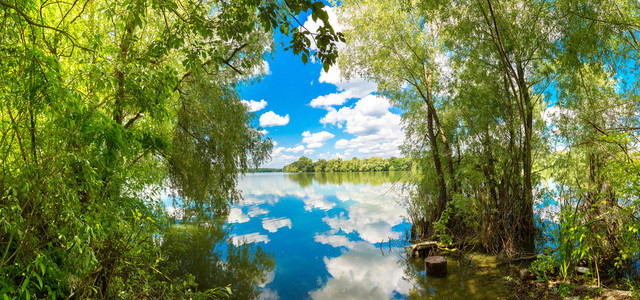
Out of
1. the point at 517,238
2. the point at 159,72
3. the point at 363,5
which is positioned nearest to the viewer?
the point at 159,72

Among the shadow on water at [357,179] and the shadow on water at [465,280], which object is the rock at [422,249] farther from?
the shadow on water at [357,179]

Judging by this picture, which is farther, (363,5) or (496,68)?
(363,5)

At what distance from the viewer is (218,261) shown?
6.98 meters


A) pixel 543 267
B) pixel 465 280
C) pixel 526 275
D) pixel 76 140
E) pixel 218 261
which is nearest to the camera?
pixel 76 140

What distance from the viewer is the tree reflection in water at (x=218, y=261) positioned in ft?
18.1

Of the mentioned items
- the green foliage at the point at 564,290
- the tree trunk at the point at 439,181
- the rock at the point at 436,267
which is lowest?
the rock at the point at 436,267

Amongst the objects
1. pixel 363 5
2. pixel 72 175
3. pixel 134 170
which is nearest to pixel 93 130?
pixel 72 175

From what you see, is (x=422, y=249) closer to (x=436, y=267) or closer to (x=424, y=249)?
(x=424, y=249)

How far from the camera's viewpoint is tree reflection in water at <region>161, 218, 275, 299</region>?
553 cm

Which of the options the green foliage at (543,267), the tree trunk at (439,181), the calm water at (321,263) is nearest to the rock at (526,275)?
the green foliage at (543,267)

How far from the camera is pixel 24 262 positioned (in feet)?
5.75

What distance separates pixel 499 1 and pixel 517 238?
5.31 metres

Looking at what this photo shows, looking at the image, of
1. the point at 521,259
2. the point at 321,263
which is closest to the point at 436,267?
the point at 521,259

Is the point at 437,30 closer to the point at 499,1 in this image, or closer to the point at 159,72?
the point at 499,1
